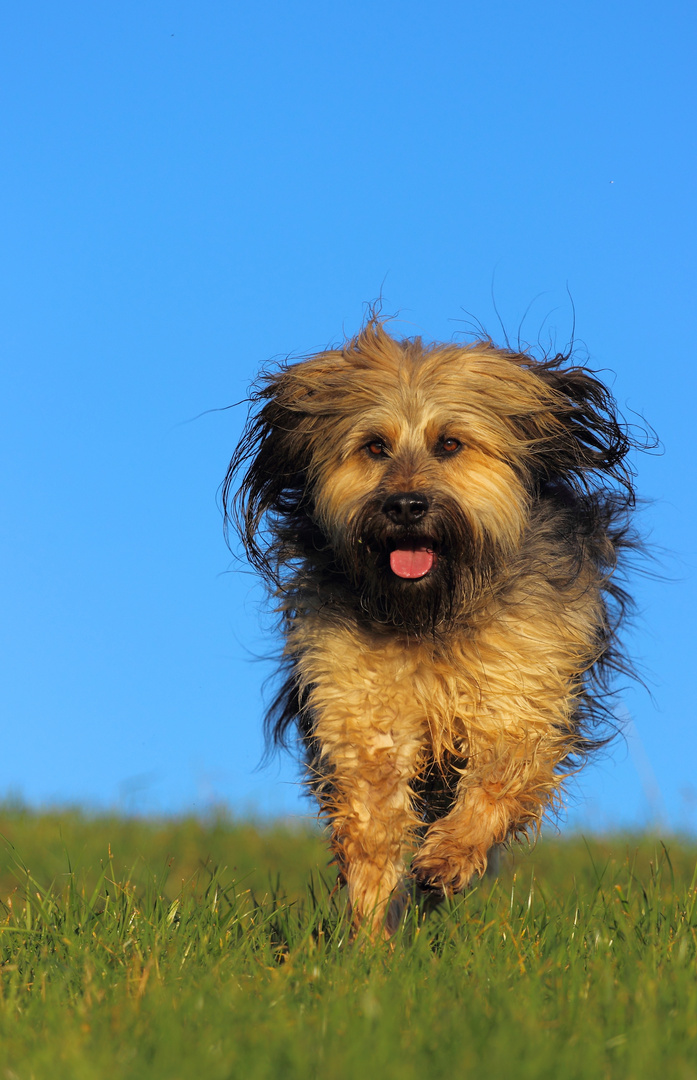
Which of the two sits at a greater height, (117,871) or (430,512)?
(430,512)

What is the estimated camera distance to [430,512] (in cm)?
431

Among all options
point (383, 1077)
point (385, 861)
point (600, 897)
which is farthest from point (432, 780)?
point (383, 1077)

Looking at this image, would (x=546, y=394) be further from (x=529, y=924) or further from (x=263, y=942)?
(x=263, y=942)

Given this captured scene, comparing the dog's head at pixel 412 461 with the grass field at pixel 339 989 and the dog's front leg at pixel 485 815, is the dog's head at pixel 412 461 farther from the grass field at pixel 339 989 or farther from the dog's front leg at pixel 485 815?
the grass field at pixel 339 989

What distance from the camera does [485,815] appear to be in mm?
4305

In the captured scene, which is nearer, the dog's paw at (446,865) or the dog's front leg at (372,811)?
the dog's paw at (446,865)

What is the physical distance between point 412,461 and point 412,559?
365 millimetres

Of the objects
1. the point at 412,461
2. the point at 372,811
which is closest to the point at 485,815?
the point at 372,811

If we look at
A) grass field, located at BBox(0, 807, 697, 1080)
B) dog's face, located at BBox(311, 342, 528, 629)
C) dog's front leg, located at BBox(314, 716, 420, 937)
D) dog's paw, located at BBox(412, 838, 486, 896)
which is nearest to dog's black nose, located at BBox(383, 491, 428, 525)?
dog's face, located at BBox(311, 342, 528, 629)

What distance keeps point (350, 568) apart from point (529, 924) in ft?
4.61

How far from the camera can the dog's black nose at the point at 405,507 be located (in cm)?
425

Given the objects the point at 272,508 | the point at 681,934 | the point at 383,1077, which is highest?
the point at 272,508

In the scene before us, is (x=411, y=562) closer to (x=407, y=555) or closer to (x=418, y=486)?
(x=407, y=555)

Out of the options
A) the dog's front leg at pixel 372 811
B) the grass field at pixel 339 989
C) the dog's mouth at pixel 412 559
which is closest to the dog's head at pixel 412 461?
the dog's mouth at pixel 412 559
